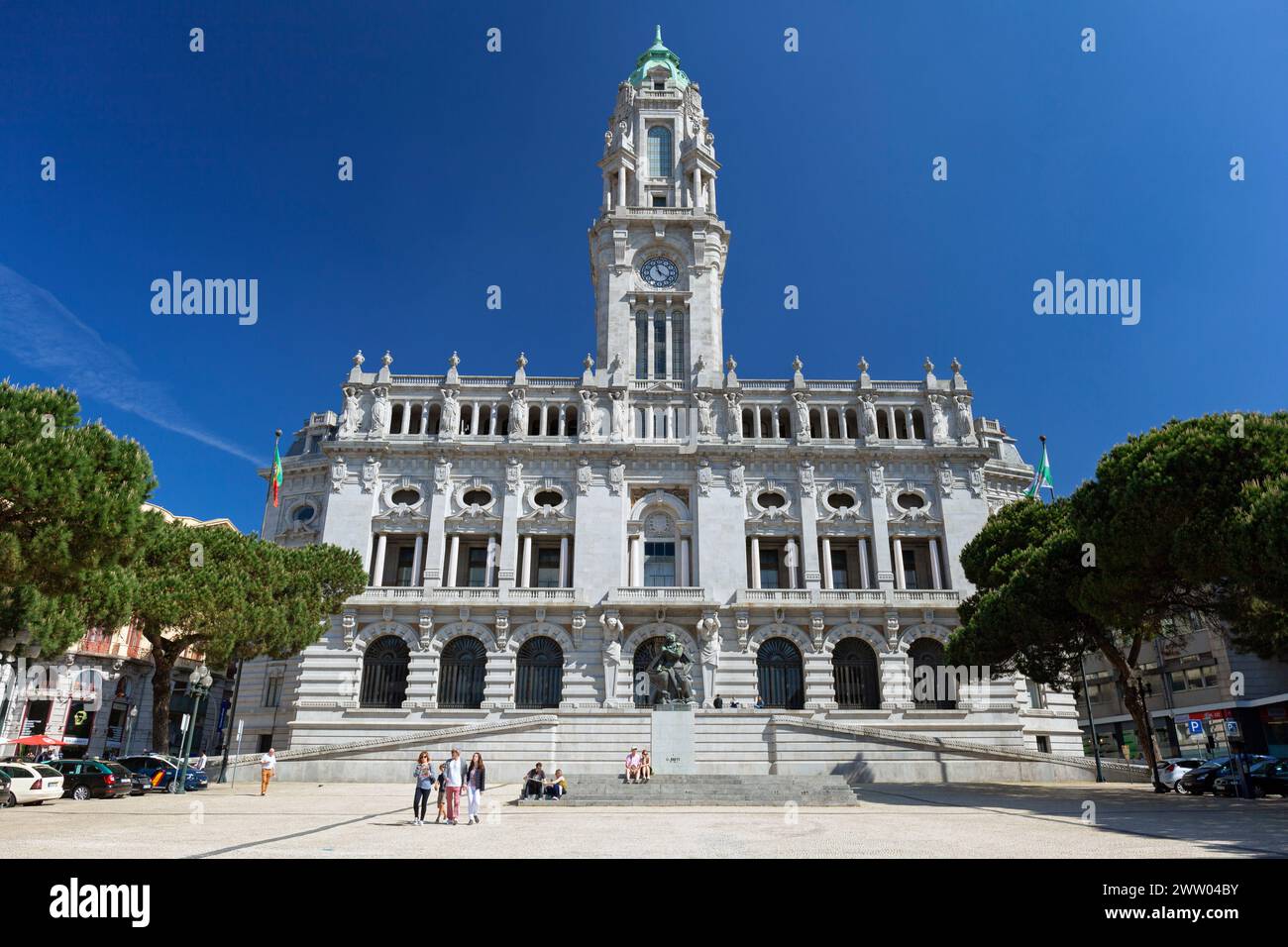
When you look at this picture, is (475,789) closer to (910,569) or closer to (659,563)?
(659,563)

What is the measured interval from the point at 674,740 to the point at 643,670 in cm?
1033

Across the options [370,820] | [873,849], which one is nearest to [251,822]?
[370,820]

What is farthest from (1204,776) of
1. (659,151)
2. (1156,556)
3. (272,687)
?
(659,151)

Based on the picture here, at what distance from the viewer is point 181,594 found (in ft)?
103

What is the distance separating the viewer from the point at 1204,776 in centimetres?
3172

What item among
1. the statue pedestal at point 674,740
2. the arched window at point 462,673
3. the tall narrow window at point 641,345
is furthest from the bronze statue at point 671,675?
the tall narrow window at point 641,345

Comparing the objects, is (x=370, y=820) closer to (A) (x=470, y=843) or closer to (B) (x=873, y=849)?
(A) (x=470, y=843)

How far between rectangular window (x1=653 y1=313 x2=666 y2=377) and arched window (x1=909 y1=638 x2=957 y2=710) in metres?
24.7

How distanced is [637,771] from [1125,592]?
723 inches

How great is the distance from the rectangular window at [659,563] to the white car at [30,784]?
30501 millimetres

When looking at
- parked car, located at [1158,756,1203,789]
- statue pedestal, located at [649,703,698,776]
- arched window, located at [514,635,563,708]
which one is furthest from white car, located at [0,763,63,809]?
parked car, located at [1158,756,1203,789]

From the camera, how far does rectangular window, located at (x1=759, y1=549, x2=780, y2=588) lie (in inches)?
1969

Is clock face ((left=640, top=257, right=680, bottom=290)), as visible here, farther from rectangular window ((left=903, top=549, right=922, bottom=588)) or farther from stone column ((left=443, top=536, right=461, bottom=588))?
rectangular window ((left=903, top=549, right=922, bottom=588))

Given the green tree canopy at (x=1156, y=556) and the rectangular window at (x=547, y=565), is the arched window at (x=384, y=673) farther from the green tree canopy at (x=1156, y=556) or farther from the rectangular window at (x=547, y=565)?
the green tree canopy at (x=1156, y=556)
